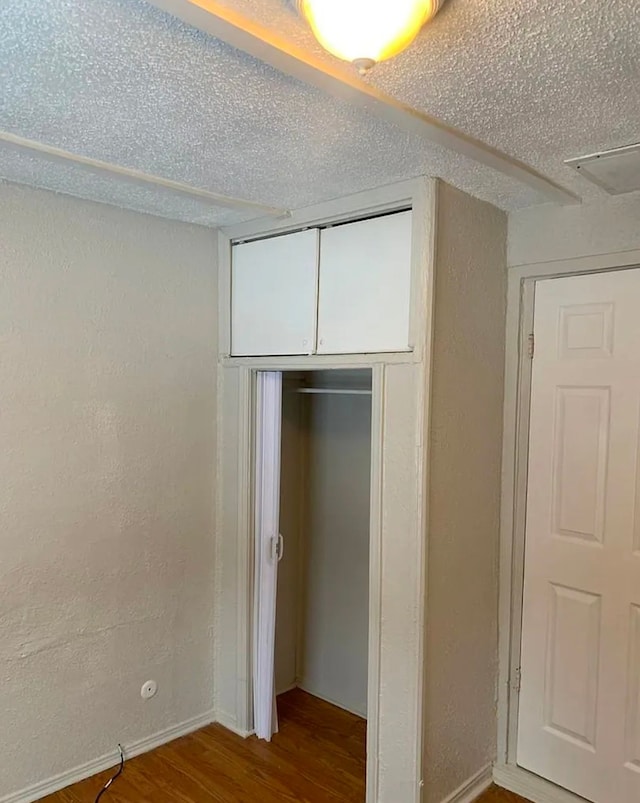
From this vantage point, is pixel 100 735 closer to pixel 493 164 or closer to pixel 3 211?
pixel 3 211

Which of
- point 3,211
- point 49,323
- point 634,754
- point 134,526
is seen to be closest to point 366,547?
point 134,526

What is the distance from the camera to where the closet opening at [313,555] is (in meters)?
2.90

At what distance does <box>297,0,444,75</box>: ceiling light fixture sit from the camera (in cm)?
112

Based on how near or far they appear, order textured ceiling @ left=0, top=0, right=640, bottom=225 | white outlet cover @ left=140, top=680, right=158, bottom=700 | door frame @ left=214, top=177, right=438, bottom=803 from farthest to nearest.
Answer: white outlet cover @ left=140, top=680, right=158, bottom=700 → door frame @ left=214, top=177, right=438, bottom=803 → textured ceiling @ left=0, top=0, right=640, bottom=225

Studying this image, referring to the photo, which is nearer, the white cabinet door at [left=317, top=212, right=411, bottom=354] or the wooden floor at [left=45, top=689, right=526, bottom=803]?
the white cabinet door at [left=317, top=212, right=411, bottom=354]

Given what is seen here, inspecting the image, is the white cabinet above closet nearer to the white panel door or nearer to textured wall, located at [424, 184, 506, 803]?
textured wall, located at [424, 184, 506, 803]

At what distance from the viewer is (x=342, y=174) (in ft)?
7.06

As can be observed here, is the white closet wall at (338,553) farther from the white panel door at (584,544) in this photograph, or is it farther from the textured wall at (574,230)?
the textured wall at (574,230)

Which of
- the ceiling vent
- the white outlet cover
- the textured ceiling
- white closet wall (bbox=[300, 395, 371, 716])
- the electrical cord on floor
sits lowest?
the electrical cord on floor

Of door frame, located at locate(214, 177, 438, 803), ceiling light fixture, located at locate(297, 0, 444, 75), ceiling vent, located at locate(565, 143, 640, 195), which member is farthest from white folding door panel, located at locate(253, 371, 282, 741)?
ceiling light fixture, located at locate(297, 0, 444, 75)

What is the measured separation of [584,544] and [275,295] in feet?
5.33

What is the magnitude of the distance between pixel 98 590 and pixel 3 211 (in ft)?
5.06

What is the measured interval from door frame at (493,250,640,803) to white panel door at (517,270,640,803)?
31 mm

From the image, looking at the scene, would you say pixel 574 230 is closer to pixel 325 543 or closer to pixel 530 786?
pixel 325 543
